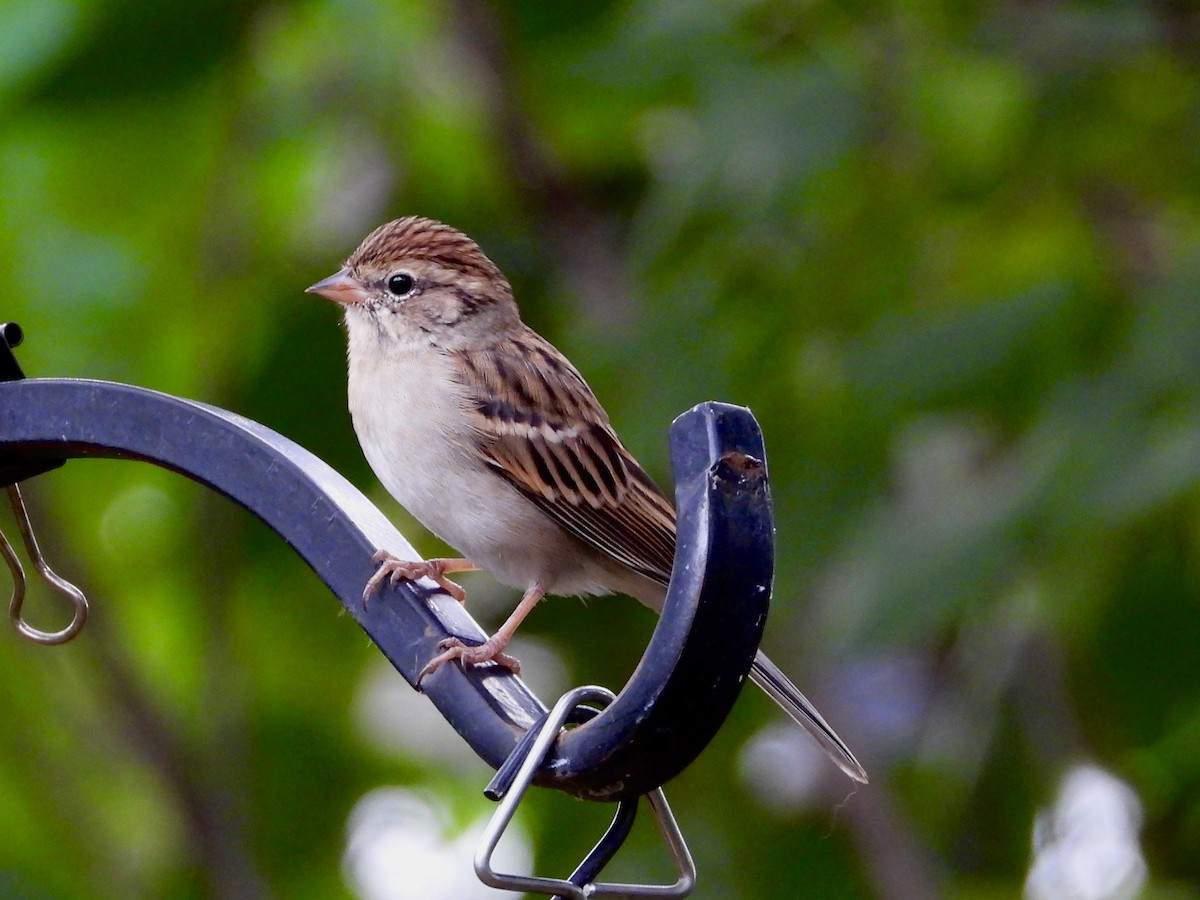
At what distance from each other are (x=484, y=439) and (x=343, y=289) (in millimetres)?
541

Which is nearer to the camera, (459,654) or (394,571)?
(459,654)

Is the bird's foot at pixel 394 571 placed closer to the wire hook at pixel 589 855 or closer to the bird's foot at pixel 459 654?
the bird's foot at pixel 459 654

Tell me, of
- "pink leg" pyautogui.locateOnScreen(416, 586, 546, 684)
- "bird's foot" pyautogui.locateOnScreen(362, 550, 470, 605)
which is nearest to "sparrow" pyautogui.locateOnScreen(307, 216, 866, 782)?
"bird's foot" pyautogui.locateOnScreen(362, 550, 470, 605)

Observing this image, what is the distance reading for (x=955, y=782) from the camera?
5.15m

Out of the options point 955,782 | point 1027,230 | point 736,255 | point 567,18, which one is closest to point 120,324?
point 567,18

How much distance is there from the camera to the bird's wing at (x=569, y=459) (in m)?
3.56

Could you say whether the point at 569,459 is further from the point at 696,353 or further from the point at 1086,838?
the point at 1086,838

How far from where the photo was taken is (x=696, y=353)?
3.64m

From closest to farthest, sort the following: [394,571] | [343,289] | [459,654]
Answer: [459,654] < [394,571] < [343,289]

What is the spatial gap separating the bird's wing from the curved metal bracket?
1.00 m

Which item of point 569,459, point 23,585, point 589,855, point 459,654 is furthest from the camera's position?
point 569,459

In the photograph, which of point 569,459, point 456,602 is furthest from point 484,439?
point 456,602

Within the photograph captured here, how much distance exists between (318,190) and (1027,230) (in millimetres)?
2533

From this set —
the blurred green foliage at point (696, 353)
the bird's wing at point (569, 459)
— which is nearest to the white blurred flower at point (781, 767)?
the blurred green foliage at point (696, 353)
